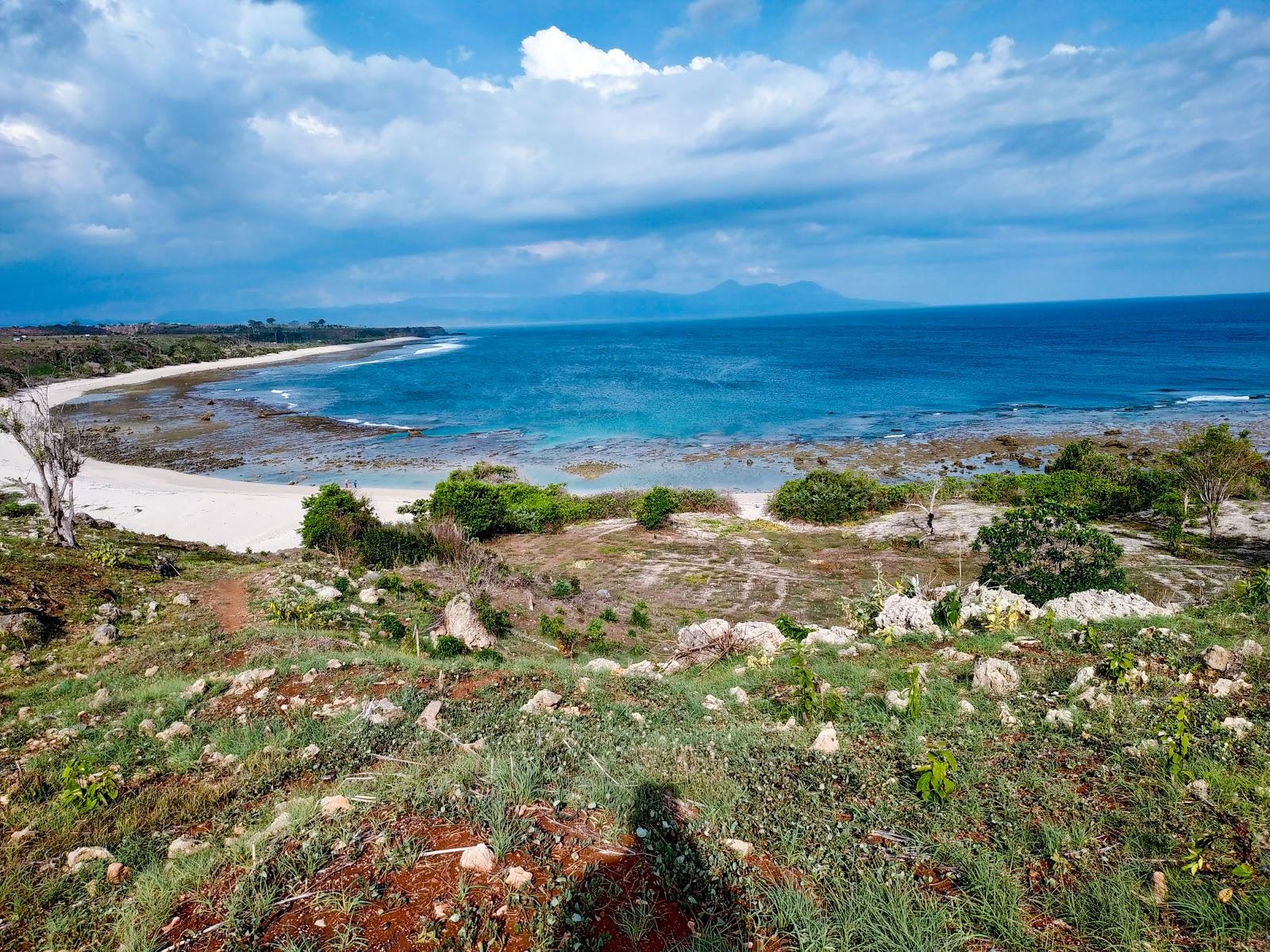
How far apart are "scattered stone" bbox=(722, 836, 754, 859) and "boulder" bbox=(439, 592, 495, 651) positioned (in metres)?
9.14

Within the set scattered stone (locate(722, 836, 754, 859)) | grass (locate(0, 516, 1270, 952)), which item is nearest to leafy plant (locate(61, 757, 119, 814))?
grass (locate(0, 516, 1270, 952))

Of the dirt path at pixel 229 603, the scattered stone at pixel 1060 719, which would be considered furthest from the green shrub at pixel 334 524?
the scattered stone at pixel 1060 719

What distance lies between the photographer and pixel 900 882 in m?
4.39

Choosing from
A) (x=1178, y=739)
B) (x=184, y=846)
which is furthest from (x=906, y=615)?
(x=184, y=846)

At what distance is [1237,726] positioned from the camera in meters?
5.85

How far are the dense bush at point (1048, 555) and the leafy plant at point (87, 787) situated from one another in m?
16.5

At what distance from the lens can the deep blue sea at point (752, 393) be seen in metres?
51.2

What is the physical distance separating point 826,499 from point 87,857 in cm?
2869

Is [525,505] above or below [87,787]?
below

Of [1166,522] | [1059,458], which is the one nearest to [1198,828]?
[1166,522]

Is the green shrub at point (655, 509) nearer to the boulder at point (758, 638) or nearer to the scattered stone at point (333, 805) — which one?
the boulder at point (758, 638)

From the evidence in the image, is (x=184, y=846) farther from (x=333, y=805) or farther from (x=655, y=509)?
(x=655, y=509)

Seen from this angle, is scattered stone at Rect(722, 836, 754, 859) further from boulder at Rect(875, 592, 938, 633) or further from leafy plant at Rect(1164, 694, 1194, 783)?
boulder at Rect(875, 592, 938, 633)

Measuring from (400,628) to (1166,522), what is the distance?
30086mm
